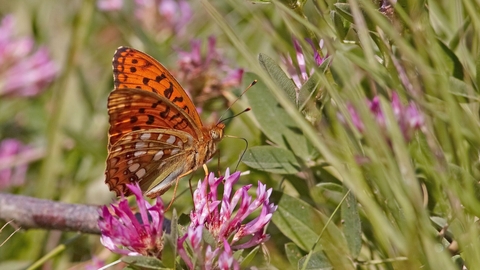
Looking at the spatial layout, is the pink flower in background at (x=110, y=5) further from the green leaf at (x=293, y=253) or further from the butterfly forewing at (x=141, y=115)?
the green leaf at (x=293, y=253)

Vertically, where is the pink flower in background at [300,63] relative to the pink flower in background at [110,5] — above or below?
below

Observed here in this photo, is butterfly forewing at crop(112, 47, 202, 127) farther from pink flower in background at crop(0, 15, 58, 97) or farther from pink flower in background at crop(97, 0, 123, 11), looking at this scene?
pink flower in background at crop(97, 0, 123, 11)

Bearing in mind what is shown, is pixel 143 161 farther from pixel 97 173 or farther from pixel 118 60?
pixel 97 173

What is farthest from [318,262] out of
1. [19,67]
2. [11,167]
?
[19,67]

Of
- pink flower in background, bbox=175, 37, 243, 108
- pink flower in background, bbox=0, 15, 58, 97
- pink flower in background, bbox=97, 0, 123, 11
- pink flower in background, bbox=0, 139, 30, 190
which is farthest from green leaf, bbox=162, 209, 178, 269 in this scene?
pink flower in background, bbox=97, 0, 123, 11

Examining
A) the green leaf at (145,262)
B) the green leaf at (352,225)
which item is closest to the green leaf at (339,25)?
Answer: the green leaf at (352,225)

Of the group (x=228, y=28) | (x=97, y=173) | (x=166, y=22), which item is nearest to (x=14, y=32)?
(x=166, y=22)
